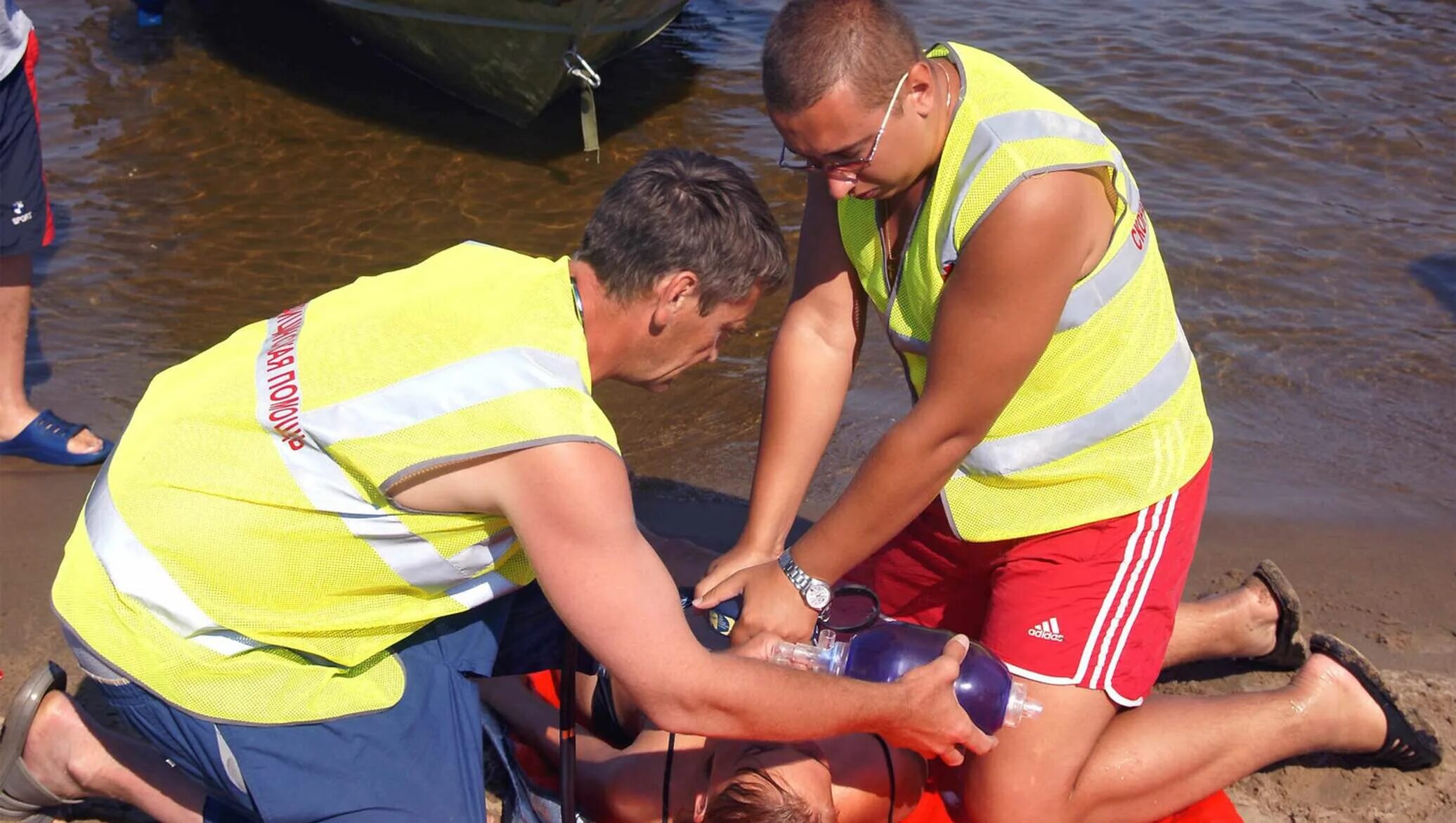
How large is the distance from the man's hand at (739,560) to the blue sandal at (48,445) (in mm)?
2245

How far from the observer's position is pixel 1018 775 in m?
2.72

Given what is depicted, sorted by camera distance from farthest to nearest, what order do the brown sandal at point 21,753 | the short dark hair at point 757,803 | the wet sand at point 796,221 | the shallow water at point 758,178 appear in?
the shallow water at point 758,178, the wet sand at point 796,221, the brown sandal at point 21,753, the short dark hair at point 757,803

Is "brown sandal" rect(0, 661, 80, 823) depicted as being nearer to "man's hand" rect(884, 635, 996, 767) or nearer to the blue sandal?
the blue sandal

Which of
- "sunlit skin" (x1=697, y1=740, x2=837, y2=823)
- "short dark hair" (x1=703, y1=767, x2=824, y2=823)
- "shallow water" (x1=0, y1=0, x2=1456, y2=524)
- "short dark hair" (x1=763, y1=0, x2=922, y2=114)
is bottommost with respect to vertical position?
"shallow water" (x1=0, y1=0, x2=1456, y2=524)

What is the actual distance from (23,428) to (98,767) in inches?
69.1

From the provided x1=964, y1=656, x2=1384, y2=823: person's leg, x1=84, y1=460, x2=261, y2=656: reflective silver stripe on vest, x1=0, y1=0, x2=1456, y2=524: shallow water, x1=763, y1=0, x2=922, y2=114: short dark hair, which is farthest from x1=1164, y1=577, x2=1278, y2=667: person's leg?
x1=84, y1=460, x2=261, y2=656: reflective silver stripe on vest

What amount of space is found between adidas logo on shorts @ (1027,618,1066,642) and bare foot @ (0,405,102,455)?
9.85ft

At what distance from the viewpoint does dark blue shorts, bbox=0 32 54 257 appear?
397 cm

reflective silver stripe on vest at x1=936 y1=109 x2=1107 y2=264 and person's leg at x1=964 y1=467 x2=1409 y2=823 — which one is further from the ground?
reflective silver stripe on vest at x1=936 y1=109 x2=1107 y2=264

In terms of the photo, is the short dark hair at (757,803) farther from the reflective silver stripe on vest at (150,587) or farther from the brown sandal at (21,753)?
the brown sandal at (21,753)

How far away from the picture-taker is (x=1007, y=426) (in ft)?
8.87

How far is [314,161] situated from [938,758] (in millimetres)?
4901

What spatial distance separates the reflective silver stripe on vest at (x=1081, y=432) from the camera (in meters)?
2.67

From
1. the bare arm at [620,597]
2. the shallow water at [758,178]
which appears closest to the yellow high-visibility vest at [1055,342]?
the bare arm at [620,597]
